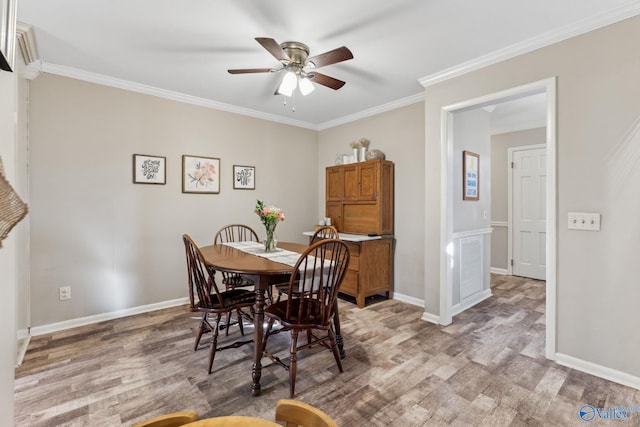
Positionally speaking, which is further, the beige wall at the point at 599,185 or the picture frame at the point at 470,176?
the picture frame at the point at 470,176

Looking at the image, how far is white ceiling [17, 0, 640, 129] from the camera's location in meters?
1.98

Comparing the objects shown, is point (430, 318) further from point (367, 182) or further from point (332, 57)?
point (332, 57)

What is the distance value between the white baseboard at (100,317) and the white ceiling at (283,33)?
236 centimetres

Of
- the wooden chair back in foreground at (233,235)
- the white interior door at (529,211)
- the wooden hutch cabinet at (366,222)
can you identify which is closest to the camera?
the wooden chair back in foreground at (233,235)

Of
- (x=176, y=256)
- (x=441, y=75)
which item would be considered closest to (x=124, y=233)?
(x=176, y=256)

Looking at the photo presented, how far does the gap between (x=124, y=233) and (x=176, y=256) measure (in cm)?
60

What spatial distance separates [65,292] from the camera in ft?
9.41

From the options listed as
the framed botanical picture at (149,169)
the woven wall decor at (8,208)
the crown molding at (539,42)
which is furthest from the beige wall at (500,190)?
the woven wall decor at (8,208)

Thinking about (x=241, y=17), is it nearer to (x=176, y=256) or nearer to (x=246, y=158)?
(x=246, y=158)

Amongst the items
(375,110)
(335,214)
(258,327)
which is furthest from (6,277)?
(375,110)

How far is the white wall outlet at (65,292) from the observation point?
2.85m

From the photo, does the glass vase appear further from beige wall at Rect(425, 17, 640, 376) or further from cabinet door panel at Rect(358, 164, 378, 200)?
beige wall at Rect(425, 17, 640, 376)

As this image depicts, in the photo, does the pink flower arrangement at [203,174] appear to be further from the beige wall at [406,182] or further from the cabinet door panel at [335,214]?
the beige wall at [406,182]

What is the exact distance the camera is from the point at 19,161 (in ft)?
7.61
